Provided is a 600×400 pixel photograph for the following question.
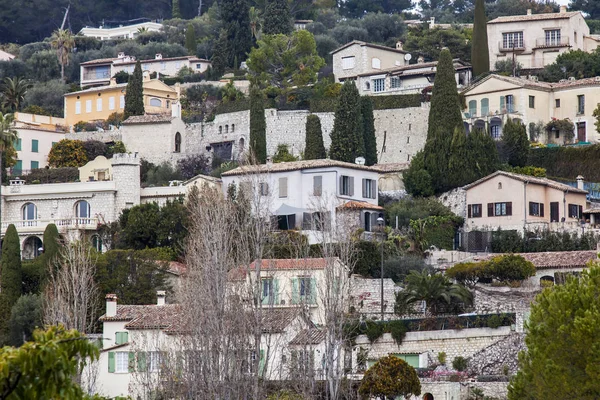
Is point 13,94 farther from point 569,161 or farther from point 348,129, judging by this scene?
point 569,161

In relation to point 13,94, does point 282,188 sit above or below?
below

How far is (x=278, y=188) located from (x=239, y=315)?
24023 millimetres

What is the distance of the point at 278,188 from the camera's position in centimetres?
6438

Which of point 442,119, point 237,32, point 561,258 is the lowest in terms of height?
point 561,258

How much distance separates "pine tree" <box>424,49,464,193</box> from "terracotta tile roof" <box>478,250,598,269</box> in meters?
12.3

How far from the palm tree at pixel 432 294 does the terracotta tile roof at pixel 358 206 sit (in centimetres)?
1044

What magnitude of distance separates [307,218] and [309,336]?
65.0 feet

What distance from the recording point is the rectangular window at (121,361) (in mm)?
46969

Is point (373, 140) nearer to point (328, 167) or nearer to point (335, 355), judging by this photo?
point (328, 167)

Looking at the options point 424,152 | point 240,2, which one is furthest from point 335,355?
point 240,2

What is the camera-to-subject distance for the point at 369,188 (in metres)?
65.2

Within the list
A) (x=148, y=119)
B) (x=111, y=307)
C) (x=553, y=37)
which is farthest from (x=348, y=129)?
(x=111, y=307)

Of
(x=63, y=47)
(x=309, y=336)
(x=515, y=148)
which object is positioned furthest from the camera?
(x=63, y=47)

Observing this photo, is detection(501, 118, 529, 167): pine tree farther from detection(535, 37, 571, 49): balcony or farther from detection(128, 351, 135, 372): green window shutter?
detection(128, 351, 135, 372): green window shutter
